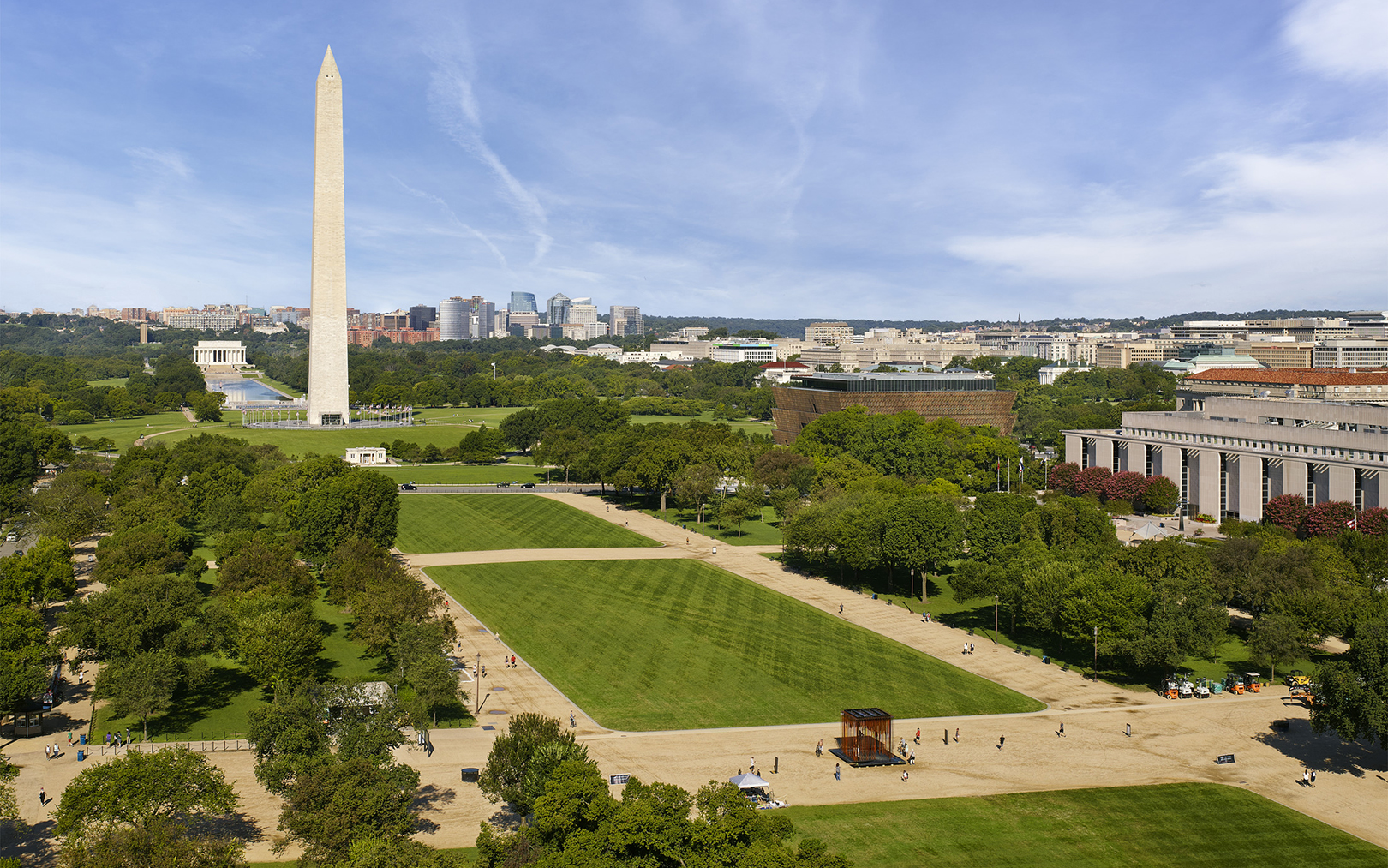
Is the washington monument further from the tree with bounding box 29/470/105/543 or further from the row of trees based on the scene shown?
the row of trees

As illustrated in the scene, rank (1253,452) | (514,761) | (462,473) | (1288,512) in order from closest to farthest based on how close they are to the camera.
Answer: (514,761) < (1288,512) < (1253,452) < (462,473)

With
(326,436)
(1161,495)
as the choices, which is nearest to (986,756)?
(1161,495)

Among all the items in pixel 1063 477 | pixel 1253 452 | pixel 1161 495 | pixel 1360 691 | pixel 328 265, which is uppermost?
pixel 328 265

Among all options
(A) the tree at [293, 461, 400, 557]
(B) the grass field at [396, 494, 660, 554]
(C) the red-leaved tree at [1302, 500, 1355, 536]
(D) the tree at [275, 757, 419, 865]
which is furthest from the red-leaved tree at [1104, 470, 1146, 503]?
(D) the tree at [275, 757, 419, 865]

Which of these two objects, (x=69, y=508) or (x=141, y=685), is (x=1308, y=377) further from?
(x=69, y=508)

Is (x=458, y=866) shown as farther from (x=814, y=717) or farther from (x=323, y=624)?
(x=323, y=624)

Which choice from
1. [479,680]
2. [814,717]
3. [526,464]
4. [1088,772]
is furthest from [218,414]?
[1088,772]
